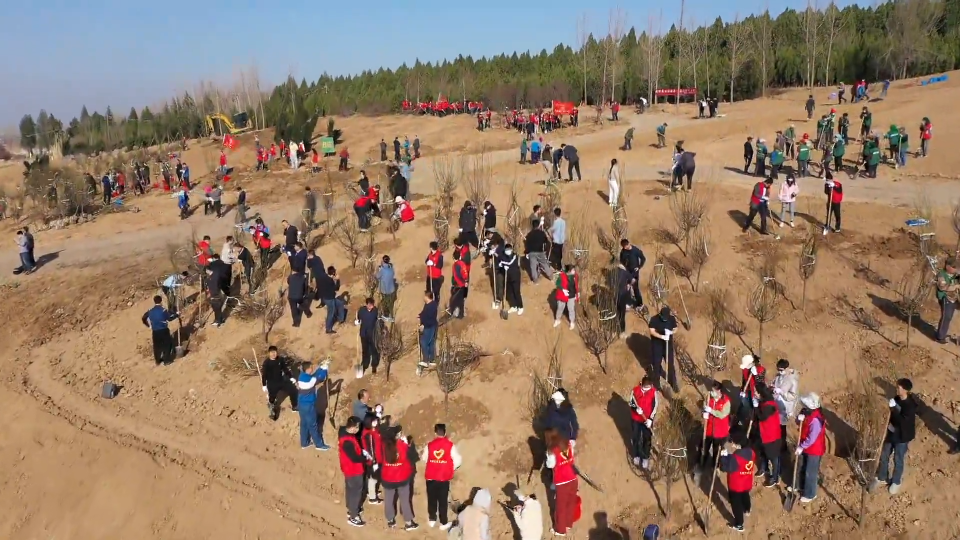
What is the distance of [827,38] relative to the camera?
4100 cm

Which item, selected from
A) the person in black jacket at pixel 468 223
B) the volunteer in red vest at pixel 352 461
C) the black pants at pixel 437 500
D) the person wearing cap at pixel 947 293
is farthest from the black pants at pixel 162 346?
the person wearing cap at pixel 947 293

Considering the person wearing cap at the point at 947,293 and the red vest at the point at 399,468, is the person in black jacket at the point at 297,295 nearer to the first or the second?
the red vest at the point at 399,468

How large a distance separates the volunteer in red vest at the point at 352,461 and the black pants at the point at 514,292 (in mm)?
4623

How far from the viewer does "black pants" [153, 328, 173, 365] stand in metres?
11.4

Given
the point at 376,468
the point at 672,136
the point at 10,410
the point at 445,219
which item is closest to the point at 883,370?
the point at 376,468

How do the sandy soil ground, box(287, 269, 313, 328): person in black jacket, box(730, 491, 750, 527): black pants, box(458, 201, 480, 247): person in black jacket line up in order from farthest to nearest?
box(458, 201, 480, 247): person in black jacket, box(287, 269, 313, 328): person in black jacket, the sandy soil ground, box(730, 491, 750, 527): black pants

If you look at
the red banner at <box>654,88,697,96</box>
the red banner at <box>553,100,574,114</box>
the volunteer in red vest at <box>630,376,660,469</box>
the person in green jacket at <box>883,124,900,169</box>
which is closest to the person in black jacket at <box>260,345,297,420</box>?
the volunteer in red vest at <box>630,376,660,469</box>

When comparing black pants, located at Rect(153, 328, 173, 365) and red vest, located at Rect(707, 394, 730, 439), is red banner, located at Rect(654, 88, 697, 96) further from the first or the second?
red vest, located at Rect(707, 394, 730, 439)

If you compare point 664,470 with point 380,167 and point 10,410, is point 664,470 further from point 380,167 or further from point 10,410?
point 380,167

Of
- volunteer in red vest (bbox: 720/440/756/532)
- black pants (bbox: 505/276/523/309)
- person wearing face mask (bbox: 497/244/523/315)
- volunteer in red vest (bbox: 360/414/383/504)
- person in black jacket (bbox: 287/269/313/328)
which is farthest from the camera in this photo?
person in black jacket (bbox: 287/269/313/328)

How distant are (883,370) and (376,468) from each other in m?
7.52

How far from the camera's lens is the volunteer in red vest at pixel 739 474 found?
21.8ft

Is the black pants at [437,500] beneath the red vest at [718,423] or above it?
beneath

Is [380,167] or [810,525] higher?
[380,167]
